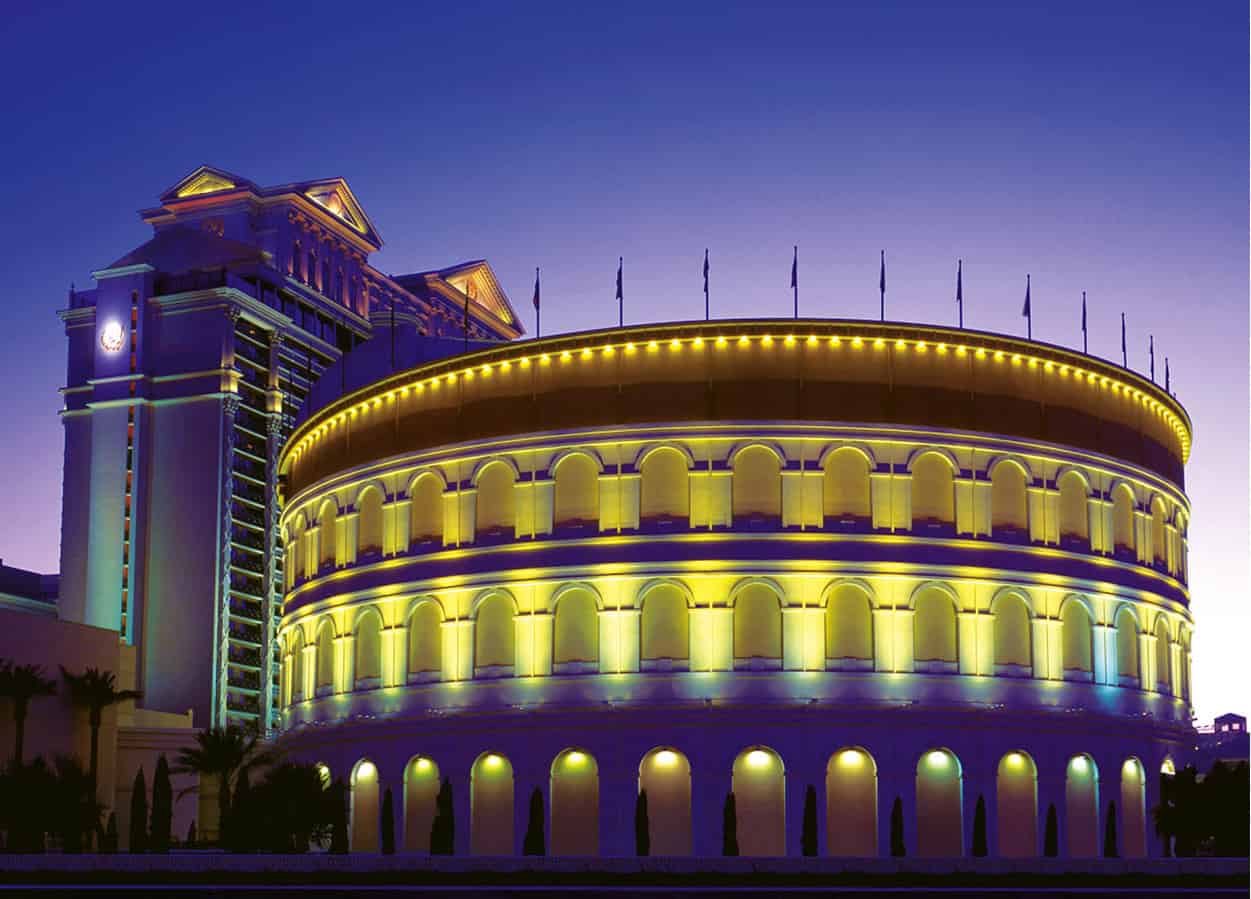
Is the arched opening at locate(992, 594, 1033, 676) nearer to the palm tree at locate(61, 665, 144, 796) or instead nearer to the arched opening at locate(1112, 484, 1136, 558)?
the arched opening at locate(1112, 484, 1136, 558)

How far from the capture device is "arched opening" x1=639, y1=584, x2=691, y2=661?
58656 mm

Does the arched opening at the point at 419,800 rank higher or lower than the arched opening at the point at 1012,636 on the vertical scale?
lower

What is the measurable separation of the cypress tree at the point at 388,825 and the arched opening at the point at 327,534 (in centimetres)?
1227

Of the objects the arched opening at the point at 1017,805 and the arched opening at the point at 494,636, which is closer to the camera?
the arched opening at the point at 1017,805

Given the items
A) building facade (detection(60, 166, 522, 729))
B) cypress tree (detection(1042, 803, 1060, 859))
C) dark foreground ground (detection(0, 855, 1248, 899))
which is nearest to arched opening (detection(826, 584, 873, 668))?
cypress tree (detection(1042, 803, 1060, 859))

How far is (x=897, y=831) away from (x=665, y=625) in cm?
994

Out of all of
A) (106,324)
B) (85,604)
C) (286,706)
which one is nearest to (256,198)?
(106,324)

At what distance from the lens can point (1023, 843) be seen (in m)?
58.5

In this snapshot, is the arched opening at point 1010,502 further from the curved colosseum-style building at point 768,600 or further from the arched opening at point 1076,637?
the arched opening at point 1076,637

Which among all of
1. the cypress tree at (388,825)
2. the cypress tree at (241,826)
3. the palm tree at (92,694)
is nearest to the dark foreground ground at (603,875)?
the cypress tree at (241,826)

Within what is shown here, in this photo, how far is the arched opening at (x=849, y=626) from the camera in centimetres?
5834

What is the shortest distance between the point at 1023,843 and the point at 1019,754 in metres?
2.86

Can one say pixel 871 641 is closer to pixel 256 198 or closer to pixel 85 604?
pixel 85 604

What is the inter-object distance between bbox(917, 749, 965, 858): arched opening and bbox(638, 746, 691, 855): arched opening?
746 cm
